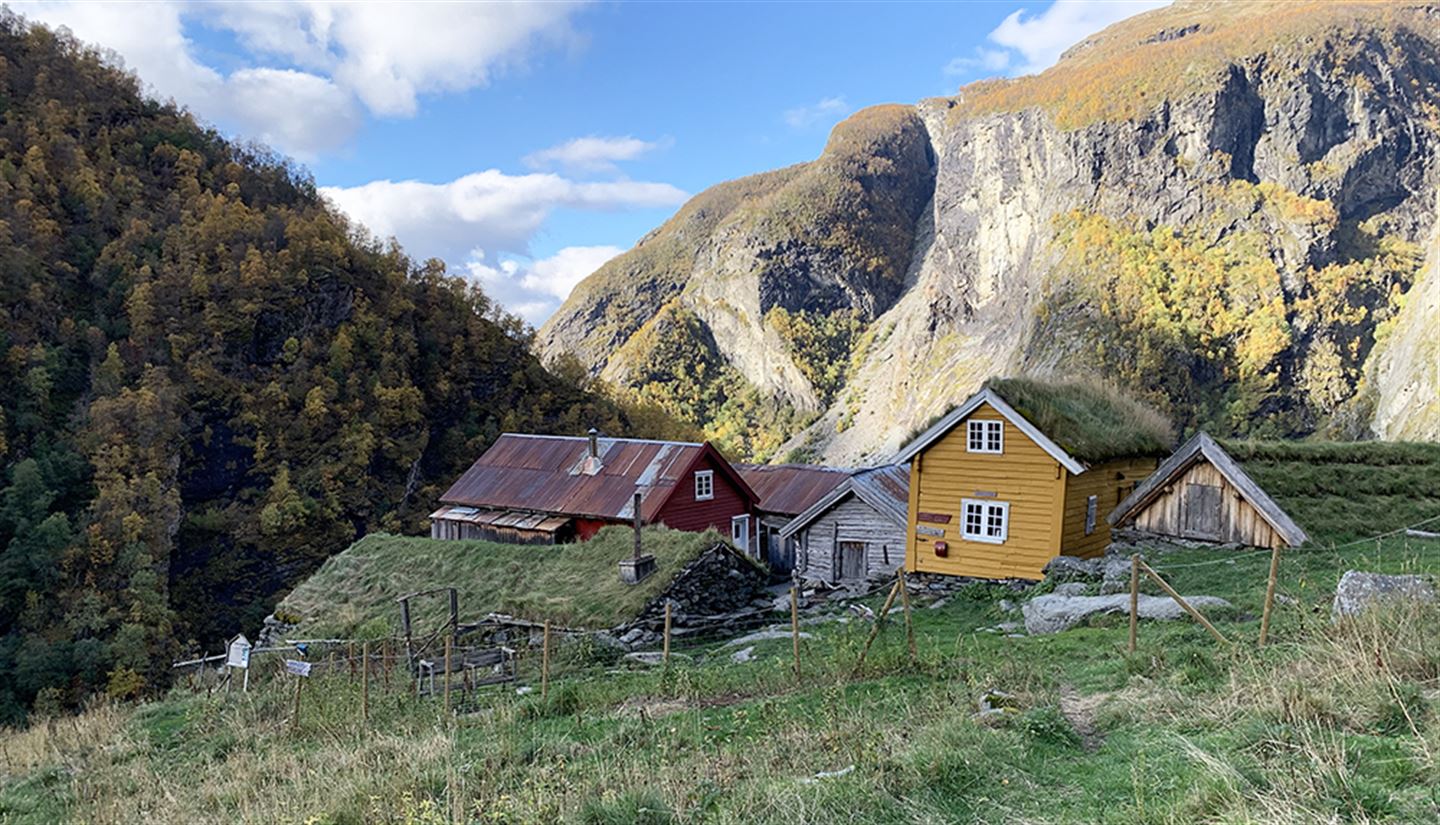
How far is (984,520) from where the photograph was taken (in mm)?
22391

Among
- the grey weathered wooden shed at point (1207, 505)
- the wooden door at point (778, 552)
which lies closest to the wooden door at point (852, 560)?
the wooden door at point (778, 552)

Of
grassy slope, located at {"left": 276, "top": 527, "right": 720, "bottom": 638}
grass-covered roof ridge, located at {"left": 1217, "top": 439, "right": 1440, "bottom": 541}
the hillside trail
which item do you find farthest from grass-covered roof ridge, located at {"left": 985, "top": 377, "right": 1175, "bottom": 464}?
the hillside trail

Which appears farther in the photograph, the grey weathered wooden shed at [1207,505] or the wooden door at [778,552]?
the wooden door at [778,552]

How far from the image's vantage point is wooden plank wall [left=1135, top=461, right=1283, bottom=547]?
17609 mm

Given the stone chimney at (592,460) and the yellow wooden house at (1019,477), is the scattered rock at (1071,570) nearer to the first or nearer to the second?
the yellow wooden house at (1019,477)

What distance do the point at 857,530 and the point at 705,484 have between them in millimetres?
8500

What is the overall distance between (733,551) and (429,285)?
68428 millimetres

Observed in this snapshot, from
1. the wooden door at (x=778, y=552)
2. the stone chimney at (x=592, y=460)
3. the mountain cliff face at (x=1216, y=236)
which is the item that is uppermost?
the mountain cliff face at (x=1216, y=236)

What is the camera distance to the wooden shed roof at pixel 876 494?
27234mm

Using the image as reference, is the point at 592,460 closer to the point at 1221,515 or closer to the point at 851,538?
the point at 851,538

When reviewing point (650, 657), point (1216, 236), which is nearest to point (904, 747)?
point (650, 657)

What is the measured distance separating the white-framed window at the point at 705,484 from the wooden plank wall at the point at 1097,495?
52.8 ft

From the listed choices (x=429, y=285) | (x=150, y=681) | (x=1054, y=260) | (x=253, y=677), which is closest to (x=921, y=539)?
(x=253, y=677)

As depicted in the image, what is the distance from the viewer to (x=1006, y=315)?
15850 cm
